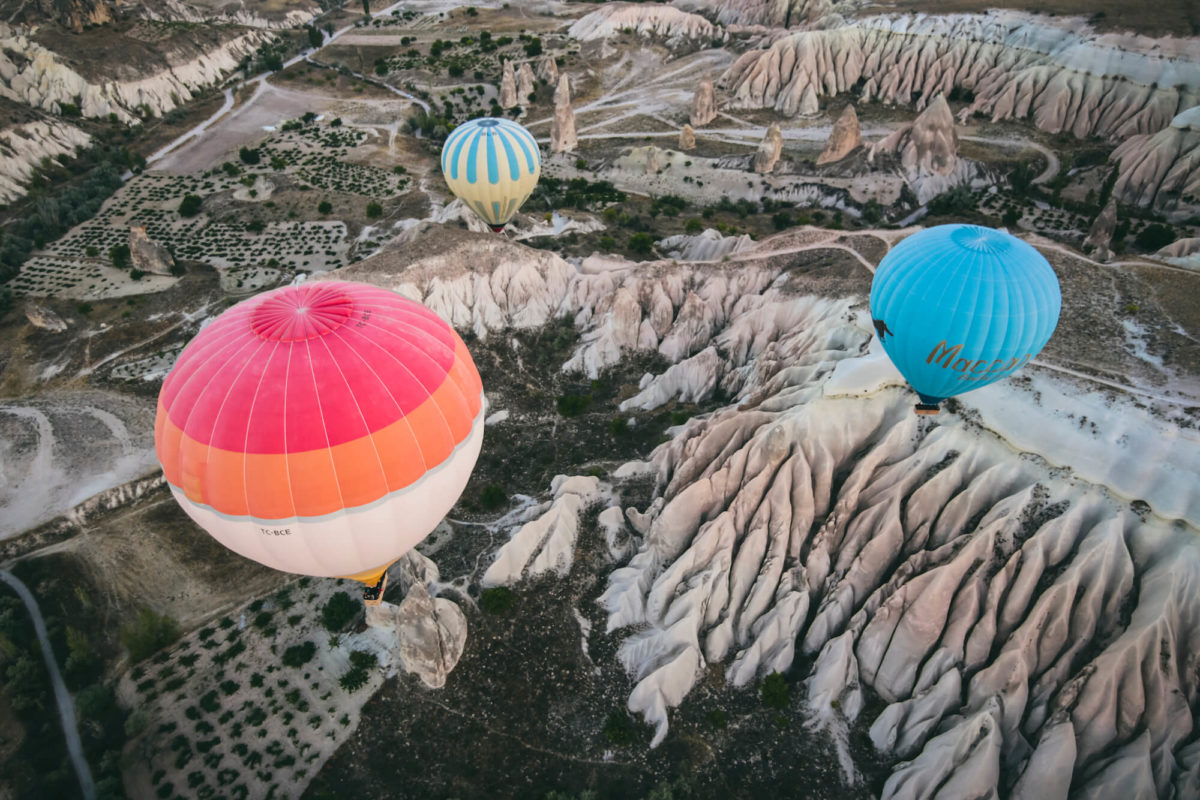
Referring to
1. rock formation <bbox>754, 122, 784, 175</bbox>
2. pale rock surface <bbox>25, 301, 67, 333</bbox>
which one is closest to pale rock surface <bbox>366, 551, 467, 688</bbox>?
pale rock surface <bbox>25, 301, 67, 333</bbox>

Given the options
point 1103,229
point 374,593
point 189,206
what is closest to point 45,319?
point 189,206

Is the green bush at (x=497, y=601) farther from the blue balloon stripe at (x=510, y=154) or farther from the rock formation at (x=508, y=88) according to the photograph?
the rock formation at (x=508, y=88)

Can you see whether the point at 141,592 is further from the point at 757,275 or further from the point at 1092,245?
the point at 1092,245

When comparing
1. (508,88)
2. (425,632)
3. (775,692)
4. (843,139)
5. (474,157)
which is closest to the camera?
(775,692)

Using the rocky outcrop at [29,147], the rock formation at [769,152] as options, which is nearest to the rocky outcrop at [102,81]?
the rocky outcrop at [29,147]

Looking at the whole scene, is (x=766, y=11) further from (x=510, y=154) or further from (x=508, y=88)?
(x=510, y=154)

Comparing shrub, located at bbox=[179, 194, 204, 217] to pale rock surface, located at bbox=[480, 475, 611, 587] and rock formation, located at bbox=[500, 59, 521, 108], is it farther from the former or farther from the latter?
pale rock surface, located at bbox=[480, 475, 611, 587]

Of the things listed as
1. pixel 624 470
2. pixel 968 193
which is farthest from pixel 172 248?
pixel 968 193
